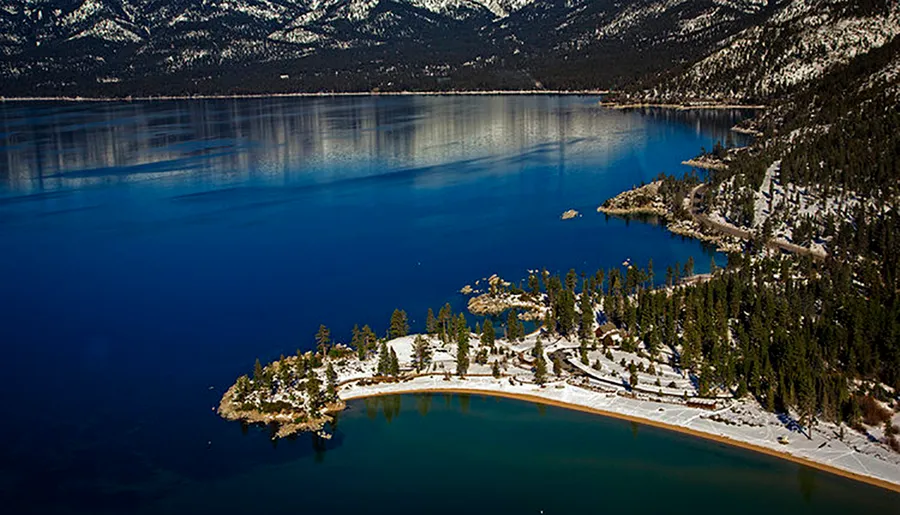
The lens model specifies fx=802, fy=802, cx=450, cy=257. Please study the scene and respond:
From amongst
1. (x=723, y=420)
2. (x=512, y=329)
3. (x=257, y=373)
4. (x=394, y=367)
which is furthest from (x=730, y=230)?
(x=257, y=373)

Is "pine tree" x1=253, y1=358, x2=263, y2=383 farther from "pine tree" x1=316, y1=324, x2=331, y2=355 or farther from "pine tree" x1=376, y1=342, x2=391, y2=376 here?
"pine tree" x1=376, y1=342, x2=391, y2=376

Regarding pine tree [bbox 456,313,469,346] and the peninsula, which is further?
pine tree [bbox 456,313,469,346]

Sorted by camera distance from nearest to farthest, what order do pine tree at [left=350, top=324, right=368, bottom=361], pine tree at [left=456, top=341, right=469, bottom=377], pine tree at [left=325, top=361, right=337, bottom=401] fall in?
1. pine tree at [left=325, top=361, right=337, bottom=401]
2. pine tree at [left=456, top=341, right=469, bottom=377]
3. pine tree at [left=350, top=324, right=368, bottom=361]

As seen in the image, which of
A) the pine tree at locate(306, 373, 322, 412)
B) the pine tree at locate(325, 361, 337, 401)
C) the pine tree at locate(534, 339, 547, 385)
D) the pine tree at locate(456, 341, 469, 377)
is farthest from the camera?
the pine tree at locate(456, 341, 469, 377)

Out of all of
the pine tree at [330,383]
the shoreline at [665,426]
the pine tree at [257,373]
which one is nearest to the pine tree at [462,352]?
the shoreline at [665,426]

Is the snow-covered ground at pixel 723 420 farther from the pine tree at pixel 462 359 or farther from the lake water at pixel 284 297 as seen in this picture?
the lake water at pixel 284 297

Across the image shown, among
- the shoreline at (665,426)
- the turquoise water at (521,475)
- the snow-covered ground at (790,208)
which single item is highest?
the snow-covered ground at (790,208)

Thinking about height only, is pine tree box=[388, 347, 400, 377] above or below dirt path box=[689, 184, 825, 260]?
below

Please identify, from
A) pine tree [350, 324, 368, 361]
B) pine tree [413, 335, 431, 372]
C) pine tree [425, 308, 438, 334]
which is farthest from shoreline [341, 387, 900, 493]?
pine tree [425, 308, 438, 334]
